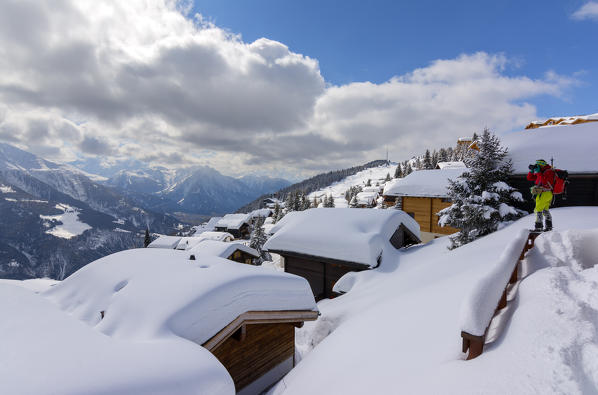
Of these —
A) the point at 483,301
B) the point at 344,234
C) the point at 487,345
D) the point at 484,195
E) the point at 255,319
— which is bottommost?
the point at 255,319

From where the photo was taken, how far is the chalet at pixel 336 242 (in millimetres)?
12227

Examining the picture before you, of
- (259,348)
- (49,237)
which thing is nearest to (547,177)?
(259,348)

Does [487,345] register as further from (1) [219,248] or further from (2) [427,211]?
(1) [219,248]

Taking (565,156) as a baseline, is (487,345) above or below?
below

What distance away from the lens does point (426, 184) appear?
21406mm

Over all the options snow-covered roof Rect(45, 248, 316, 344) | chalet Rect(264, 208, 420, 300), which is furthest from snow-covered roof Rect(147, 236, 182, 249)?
snow-covered roof Rect(45, 248, 316, 344)

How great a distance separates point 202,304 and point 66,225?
232 m

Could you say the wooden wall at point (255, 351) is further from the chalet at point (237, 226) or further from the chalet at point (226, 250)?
the chalet at point (237, 226)

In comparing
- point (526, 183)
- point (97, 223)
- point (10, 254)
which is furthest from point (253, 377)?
point (97, 223)

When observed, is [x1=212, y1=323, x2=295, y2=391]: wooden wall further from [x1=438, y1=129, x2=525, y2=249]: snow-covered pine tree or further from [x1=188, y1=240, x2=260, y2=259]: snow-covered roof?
[x1=188, y1=240, x2=260, y2=259]: snow-covered roof

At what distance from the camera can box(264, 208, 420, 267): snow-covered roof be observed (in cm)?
1220

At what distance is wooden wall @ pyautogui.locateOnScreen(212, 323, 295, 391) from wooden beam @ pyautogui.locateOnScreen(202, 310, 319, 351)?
0.69 meters

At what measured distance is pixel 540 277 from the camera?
12.2 feet

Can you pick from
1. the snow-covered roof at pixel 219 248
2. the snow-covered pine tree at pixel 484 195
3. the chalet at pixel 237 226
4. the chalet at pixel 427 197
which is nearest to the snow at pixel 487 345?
the snow-covered pine tree at pixel 484 195
